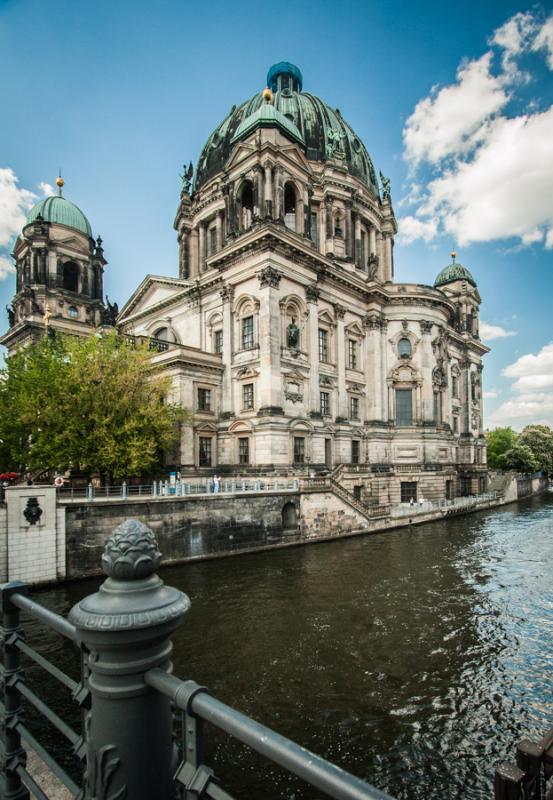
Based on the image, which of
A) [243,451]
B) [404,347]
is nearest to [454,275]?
[404,347]

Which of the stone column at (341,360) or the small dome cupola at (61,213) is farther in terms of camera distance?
the small dome cupola at (61,213)

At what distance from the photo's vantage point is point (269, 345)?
106 ft

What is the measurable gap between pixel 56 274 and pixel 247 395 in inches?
1298

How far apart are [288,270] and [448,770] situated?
31.2m

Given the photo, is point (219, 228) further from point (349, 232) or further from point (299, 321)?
point (299, 321)

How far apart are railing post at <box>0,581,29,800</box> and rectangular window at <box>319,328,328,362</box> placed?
36224 millimetres

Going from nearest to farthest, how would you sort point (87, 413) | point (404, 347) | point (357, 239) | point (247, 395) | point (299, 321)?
point (87, 413) < point (247, 395) < point (299, 321) < point (404, 347) < point (357, 239)

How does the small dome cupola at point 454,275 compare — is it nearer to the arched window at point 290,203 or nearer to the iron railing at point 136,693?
the arched window at point 290,203

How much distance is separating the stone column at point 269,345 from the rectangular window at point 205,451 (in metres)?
5.77

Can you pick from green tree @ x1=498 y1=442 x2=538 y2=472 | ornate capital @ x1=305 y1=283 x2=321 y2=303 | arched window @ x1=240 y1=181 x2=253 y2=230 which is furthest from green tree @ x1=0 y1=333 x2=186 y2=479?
green tree @ x1=498 y1=442 x2=538 y2=472

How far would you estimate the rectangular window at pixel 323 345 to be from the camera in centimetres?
3888

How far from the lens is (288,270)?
34531mm

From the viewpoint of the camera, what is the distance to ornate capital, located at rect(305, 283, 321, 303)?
36.3m

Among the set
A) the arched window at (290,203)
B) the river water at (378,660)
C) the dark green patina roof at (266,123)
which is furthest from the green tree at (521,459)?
the dark green patina roof at (266,123)
